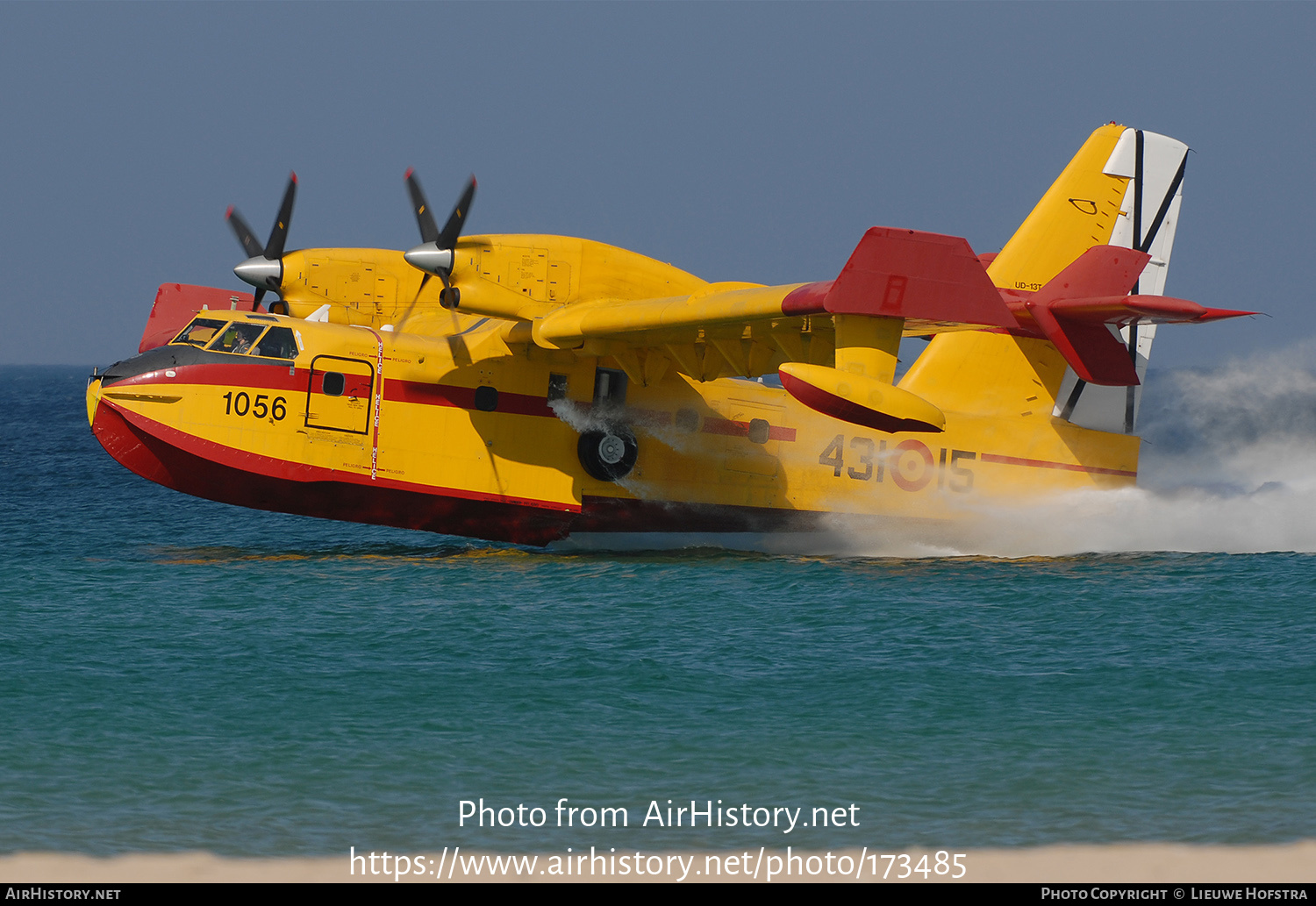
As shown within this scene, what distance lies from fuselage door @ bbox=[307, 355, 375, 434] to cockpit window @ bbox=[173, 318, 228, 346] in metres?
1.53

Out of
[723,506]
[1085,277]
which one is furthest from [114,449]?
[1085,277]

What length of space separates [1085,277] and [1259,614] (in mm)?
5754

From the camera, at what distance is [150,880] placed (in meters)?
8.03

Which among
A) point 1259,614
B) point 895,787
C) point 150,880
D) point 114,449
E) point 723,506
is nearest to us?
point 150,880

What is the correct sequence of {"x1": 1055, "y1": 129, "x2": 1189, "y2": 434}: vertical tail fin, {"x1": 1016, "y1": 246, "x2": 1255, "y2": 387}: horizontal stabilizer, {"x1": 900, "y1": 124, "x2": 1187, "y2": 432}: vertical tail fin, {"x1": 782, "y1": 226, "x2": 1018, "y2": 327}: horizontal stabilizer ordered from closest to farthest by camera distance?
{"x1": 782, "y1": 226, "x2": 1018, "y2": 327}: horizontal stabilizer
{"x1": 1016, "y1": 246, "x2": 1255, "y2": 387}: horizontal stabilizer
{"x1": 900, "y1": 124, "x2": 1187, "y2": 432}: vertical tail fin
{"x1": 1055, "y1": 129, "x2": 1189, "y2": 434}: vertical tail fin

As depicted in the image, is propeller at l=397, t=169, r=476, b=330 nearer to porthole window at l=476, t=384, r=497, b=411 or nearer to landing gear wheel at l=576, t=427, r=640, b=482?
porthole window at l=476, t=384, r=497, b=411

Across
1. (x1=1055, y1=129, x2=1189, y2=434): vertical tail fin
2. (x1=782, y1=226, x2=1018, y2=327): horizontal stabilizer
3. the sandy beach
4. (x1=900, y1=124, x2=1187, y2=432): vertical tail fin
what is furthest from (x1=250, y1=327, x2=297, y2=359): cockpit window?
(x1=1055, y1=129, x2=1189, y2=434): vertical tail fin

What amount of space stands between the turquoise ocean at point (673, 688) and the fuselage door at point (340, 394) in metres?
2.25

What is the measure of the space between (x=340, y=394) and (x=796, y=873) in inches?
Answer: 484

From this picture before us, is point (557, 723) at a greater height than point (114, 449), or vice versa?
point (114, 449)

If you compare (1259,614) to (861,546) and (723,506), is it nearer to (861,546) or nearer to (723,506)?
(861,546)

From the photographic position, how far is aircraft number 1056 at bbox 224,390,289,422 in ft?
59.7

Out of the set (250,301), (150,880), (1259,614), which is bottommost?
(150,880)

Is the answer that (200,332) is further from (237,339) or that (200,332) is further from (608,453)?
(608,453)
